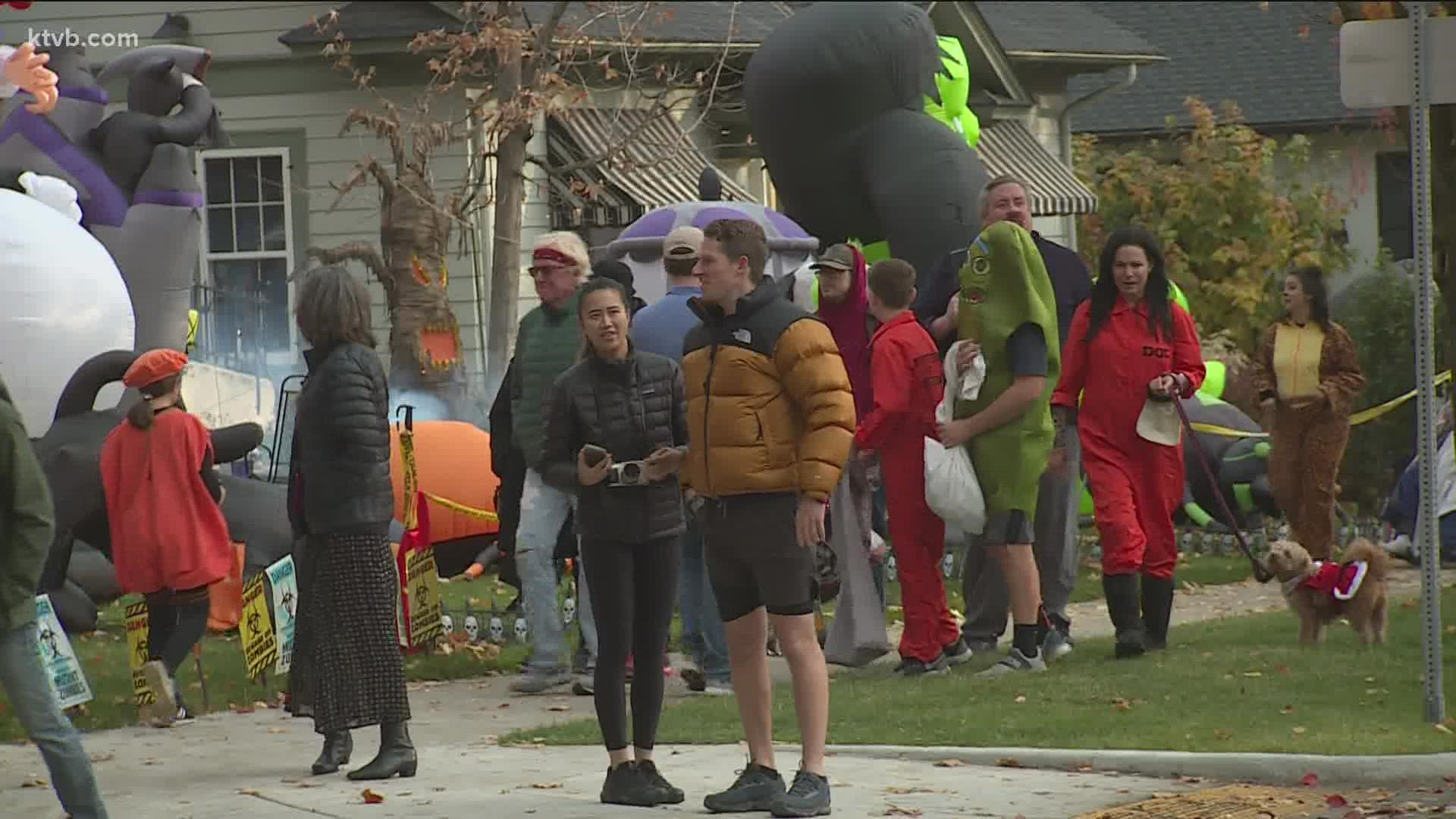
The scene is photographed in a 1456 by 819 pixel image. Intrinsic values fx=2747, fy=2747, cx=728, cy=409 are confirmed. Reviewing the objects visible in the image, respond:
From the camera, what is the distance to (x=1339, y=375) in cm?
1647

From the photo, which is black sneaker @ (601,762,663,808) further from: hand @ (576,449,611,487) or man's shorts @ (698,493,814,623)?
hand @ (576,449,611,487)

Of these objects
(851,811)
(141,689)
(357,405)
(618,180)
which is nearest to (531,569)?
(141,689)

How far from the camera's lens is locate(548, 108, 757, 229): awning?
25.8 meters

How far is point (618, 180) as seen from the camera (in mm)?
26031

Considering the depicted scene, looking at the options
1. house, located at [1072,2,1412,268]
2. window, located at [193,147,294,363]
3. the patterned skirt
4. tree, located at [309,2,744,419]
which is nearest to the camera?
the patterned skirt

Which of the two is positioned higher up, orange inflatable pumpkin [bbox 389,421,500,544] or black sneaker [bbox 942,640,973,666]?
orange inflatable pumpkin [bbox 389,421,500,544]

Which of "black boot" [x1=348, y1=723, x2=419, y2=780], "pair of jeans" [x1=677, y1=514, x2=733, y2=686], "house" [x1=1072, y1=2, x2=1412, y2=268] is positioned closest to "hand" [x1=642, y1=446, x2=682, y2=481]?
"black boot" [x1=348, y1=723, x2=419, y2=780]

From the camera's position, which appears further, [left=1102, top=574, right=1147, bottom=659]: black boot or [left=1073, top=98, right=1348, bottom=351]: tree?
[left=1073, top=98, right=1348, bottom=351]: tree

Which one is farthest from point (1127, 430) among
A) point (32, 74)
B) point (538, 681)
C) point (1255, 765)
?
point (32, 74)

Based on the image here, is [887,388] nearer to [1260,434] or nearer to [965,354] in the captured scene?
[965,354]

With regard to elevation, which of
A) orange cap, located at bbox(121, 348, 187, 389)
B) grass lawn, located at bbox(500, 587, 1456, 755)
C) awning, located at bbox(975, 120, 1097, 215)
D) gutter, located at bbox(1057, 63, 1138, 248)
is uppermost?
gutter, located at bbox(1057, 63, 1138, 248)

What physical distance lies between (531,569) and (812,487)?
4.02m

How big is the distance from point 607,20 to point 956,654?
15505 mm

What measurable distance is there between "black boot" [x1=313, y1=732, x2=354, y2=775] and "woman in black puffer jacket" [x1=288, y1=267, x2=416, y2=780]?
0.4 inches
